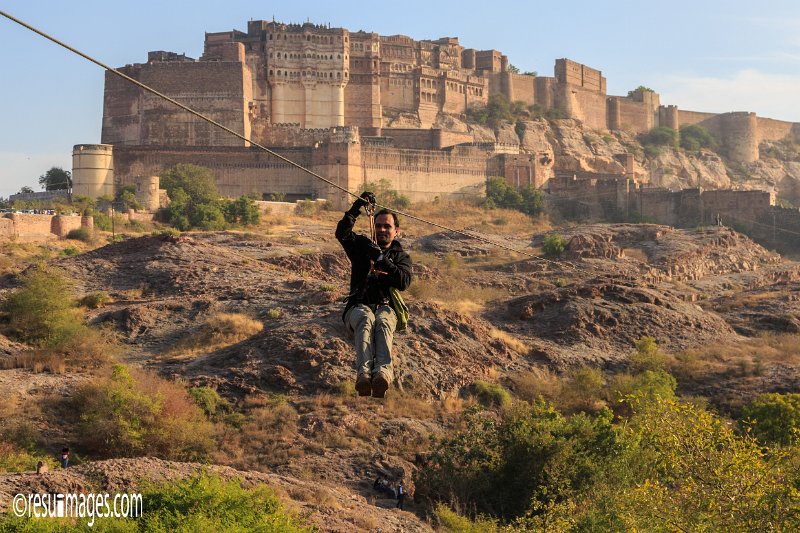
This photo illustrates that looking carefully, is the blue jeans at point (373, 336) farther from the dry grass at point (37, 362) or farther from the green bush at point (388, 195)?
the green bush at point (388, 195)

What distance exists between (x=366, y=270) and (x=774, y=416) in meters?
18.3

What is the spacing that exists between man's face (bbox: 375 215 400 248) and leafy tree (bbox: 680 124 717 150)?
3201 inches

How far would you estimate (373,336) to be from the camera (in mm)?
10578

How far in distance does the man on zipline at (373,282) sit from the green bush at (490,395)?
17649 millimetres

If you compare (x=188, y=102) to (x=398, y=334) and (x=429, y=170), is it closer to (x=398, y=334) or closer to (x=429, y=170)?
(x=429, y=170)

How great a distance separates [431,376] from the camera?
1139 inches

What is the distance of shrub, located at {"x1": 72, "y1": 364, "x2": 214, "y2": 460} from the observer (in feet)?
75.3

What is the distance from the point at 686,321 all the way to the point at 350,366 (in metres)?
12.7

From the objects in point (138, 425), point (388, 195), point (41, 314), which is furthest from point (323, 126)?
point (138, 425)

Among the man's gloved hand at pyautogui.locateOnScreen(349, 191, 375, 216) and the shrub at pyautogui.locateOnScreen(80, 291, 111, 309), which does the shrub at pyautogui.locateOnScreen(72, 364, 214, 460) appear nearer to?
the shrub at pyautogui.locateOnScreen(80, 291, 111, 309)

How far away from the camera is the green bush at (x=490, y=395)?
93.1 ft

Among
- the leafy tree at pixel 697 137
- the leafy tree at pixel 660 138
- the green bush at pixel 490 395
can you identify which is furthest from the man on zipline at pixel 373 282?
the leafy tree at pixel 697 137

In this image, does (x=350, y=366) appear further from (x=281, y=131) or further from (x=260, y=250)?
(x=281, y=131)

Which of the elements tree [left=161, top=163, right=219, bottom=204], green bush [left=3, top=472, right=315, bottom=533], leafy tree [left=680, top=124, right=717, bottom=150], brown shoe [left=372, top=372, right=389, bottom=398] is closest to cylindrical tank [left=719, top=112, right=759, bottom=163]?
leafy tree [left=680, top=124, right=717, bottom=150]
